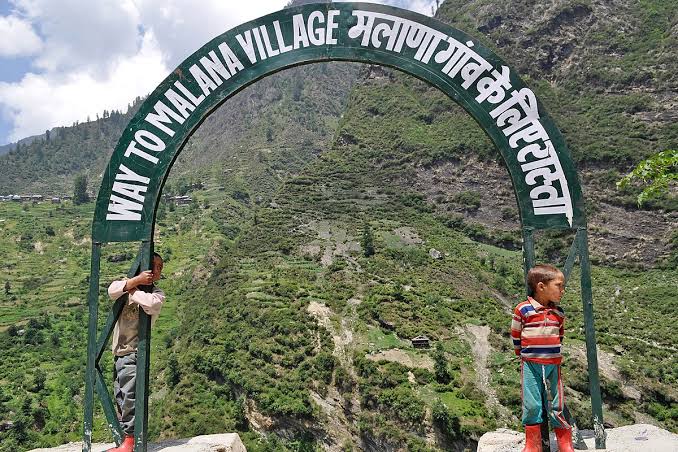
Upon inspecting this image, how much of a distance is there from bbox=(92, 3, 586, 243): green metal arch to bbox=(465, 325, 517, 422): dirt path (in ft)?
119

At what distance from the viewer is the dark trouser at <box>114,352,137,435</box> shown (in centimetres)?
372

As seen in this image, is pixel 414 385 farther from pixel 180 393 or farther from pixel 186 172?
pixel 186 172

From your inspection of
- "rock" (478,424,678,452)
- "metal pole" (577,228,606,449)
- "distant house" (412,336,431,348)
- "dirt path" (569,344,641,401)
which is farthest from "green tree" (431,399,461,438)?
"metal pole" (577,228,606,449)

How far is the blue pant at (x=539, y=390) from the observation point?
285 cm

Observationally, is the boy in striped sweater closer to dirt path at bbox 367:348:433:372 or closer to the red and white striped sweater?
the red and white striped sweater

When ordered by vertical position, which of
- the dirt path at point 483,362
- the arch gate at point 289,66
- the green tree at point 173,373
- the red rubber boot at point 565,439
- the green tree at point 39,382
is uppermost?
the arch gate at point 289,66

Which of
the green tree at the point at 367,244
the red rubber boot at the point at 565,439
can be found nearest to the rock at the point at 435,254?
the green tree at the point at 367,244

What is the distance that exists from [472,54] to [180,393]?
47.5m

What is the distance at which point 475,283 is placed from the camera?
5397cm

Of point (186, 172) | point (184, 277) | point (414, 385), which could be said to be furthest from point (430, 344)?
point (186, 172)

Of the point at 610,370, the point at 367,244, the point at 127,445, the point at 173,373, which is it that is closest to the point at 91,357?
the point at 127,445

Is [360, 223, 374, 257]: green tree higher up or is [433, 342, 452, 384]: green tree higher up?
[360, 223, 374, 257]: green tree

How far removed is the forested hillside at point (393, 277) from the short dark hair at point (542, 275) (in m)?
34.3

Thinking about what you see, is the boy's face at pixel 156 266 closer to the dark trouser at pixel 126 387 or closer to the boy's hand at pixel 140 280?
the boy's hand at pixel 140 280
